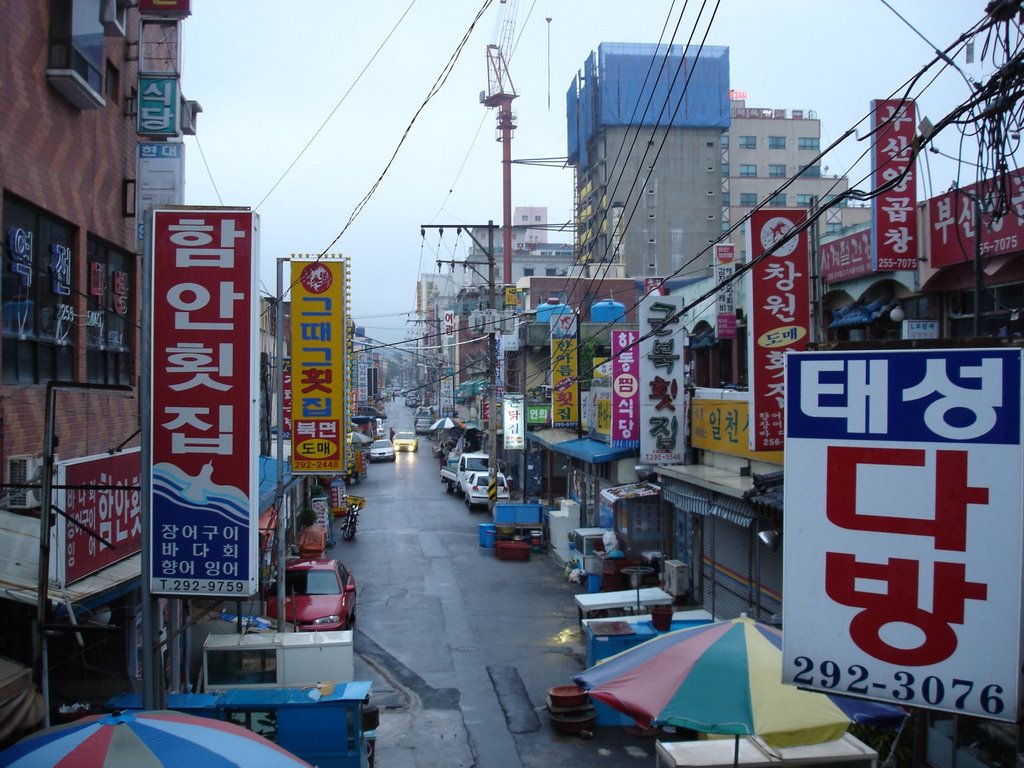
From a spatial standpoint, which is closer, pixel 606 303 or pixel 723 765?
pixel 723 765

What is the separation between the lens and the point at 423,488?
46625mm

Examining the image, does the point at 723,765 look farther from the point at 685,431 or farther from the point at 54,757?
the point at 685,431

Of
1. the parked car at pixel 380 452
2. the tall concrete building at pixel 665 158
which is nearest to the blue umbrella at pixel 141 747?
the parked car at pixel 380 452

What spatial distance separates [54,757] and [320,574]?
12753 millimetres

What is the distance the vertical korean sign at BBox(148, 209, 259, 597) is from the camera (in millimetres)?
7137

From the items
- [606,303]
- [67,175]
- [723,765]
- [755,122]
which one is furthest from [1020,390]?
[755,122]

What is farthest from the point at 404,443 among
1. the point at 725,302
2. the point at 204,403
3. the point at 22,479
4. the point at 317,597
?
the point at 204,403

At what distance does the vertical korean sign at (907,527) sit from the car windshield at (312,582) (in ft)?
47.4

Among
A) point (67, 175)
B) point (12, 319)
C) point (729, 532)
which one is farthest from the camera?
point (729, 532)

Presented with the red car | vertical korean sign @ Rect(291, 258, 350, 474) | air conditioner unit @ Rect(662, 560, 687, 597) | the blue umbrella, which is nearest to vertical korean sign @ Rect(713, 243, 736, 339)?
air conditioner unit @ Rect(662, 560, 687, 597)

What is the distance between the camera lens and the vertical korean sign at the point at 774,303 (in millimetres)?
13086

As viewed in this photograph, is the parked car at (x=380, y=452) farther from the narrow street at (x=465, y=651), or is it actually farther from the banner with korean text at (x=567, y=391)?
the banner with korean text at (x=567, y=391)

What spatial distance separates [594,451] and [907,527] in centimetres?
1954

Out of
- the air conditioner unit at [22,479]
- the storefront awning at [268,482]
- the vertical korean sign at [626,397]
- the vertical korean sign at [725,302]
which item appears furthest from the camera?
the vertical korean sign at [725,302]
